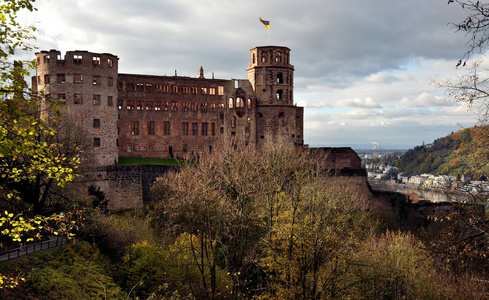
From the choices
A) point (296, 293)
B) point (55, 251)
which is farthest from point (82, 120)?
point (296, 293)

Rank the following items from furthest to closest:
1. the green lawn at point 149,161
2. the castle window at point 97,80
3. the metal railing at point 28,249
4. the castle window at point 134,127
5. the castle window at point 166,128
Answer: the castle window at point 166,128 < the castle window at point 134,127 < the green lawn at point 149,161 < the castle window at point 97,80 < the metal railing at point 28,249

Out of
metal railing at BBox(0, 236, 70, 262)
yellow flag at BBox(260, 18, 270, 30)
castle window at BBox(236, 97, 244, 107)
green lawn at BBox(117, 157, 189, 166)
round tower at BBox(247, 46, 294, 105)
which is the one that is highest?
yellow flag at BBox(260, 18, 270, 30)

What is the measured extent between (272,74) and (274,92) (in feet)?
8.44

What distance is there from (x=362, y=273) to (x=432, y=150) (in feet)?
599

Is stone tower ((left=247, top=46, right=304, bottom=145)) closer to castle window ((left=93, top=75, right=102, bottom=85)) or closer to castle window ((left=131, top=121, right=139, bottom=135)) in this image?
castle window ((left=131, top=121, right=139, bottom=135))

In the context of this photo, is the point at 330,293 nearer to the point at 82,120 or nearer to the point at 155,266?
the point at 155,266

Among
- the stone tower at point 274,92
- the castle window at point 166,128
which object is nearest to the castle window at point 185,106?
the castle window at point 166,128

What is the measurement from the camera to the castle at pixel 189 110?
45938 millimetres

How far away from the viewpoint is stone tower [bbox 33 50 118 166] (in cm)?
4331

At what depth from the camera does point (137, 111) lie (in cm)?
5422

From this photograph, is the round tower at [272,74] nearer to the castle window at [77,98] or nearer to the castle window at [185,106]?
the castle window at [185,106]

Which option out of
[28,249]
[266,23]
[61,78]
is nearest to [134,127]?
[61,78]

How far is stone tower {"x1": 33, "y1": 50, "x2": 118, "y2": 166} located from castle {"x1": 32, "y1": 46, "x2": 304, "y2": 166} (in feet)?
→ 0.36

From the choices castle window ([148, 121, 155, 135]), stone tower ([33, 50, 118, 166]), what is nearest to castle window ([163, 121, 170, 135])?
castle window ([148, 121, 155, 135])
